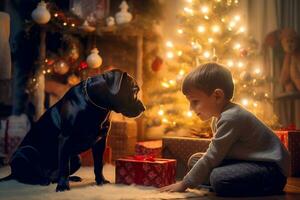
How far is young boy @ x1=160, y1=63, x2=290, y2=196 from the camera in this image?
6.09 ft

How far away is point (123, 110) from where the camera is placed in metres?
2.06

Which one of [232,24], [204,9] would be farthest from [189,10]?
[232,24]

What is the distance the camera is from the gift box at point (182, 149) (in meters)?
2.50

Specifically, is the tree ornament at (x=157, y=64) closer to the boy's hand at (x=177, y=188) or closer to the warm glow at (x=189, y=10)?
the warm glow at (x=189, y=10)

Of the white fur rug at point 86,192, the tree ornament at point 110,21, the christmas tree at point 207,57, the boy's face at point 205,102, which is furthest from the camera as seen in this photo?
the tree ornament at point 110,21

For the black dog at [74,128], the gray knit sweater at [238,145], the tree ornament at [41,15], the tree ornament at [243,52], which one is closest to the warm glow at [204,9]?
the tree ornament at [243,52]

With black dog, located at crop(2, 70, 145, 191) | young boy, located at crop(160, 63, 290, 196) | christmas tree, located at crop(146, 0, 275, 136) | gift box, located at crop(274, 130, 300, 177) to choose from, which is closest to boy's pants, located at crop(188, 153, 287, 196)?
young boy, located at crop(160, 63, 290, 196)

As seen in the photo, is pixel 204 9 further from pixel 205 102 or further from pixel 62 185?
pixel 62 185

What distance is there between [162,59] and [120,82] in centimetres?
184

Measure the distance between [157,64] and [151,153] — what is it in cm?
117

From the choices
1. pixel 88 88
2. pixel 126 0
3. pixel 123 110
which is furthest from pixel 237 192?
pixel 126 0

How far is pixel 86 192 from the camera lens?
76.9 inches

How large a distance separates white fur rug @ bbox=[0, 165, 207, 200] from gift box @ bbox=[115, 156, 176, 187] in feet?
0.17

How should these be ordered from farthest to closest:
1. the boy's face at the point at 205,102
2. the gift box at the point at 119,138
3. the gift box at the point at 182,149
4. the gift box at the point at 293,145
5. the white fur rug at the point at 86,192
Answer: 1. the gift box at the point at 119,138
2. the gift box at the point at 293,145
3. the gift box at the point at 182,149
4. the boy's face at the point at 205,102
5. the white fur rug at the point at 86,192
